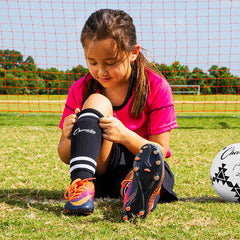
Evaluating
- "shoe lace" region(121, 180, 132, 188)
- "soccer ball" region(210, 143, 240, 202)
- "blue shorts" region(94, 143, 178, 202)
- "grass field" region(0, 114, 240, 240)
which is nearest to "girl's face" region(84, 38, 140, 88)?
"blue shorts" region(94, 143, 178, 202)

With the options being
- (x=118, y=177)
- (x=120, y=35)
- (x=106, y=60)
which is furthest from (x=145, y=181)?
(x=120, y=35)

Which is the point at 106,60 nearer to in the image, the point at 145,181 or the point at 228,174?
the point at 145,181

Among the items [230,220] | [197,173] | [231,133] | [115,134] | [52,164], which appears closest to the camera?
[230,220]

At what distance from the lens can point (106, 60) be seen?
166cm

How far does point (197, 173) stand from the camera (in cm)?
273

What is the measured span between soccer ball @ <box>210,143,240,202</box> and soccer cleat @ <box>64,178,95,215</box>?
2.72 ft

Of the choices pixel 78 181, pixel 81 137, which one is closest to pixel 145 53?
pixel 81 137

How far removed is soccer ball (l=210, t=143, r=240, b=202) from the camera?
191 cm

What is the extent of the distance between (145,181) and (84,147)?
1.09 ft

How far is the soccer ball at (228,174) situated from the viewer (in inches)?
75.2

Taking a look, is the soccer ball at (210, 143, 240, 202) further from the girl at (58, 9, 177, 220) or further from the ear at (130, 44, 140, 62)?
the ear at (130, 44, 140, 62)

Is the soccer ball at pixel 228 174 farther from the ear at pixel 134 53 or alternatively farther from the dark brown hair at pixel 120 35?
the ear at pixel 134 53

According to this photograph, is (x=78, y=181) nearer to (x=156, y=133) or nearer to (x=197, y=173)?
(x=156, y=133)

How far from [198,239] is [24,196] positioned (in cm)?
113
